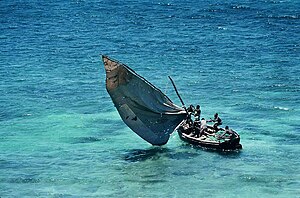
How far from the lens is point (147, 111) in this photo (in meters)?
55.5

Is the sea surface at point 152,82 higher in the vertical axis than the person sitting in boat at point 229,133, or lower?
lower

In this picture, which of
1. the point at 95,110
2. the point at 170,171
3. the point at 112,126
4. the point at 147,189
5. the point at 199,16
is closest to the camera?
the point at 147,189

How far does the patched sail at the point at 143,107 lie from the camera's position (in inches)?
2117

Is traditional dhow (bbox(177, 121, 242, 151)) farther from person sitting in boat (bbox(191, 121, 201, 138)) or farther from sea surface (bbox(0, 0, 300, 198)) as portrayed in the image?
sea surface (bbox(0, 0, 300, 198))

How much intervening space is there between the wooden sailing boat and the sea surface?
112cm

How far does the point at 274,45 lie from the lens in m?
94.7

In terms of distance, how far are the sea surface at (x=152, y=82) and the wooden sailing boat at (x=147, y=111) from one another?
112cm

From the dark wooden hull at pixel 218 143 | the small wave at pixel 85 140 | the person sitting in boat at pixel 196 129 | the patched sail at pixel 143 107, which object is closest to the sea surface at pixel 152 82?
the small wave at pixel 85 140

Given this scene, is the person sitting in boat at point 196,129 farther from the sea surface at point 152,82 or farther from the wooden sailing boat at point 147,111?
the sea surface at point 152,82

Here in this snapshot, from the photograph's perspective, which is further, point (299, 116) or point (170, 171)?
point (299, 116)

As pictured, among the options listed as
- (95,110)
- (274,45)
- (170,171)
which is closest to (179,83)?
(95,110)

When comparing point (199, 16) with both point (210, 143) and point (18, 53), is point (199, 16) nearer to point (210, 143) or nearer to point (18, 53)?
point (18, 53)

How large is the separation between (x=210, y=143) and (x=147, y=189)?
26.1 ft

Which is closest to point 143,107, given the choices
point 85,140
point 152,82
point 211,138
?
point 211,138
